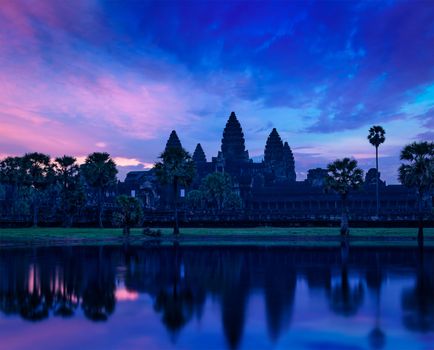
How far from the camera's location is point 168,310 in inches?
668

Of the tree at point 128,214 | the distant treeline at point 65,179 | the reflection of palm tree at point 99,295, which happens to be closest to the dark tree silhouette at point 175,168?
the tree at point 128,214

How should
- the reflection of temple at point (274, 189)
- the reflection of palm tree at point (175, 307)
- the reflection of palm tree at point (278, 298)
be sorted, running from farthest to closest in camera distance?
the reflection of temple at point (274, 189), the reflection of palm tree at point (175, 307), the reflection of palm tree at point (278, 298)

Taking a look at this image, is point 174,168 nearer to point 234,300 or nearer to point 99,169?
point 99,169

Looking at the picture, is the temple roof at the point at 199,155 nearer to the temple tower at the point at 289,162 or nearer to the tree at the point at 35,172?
the temple tower at the point at 289,162

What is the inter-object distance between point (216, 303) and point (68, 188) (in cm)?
6070

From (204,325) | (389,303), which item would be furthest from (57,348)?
(389,303)

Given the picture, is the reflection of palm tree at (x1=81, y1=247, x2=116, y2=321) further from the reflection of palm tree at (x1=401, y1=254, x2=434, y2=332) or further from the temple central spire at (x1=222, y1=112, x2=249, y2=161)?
the temple central spire at (x1=222, y1=112, x2=249, y2=161)

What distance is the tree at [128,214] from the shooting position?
50.5m

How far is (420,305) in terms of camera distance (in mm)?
17547

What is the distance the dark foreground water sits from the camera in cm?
1332

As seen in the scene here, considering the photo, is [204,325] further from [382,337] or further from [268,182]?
[268,182]

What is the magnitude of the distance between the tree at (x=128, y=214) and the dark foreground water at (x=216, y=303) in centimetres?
1807

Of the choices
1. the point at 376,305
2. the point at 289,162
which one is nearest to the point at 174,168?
the point at 376,305

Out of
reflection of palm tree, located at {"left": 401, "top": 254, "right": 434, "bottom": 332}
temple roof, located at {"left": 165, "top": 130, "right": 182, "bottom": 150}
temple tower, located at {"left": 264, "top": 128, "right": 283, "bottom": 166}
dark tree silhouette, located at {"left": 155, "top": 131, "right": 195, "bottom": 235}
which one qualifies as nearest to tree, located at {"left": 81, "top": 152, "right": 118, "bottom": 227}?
dark tree silhouette, located at {"left": 155, "top": 131, "right": 195, "bottom": 235}
